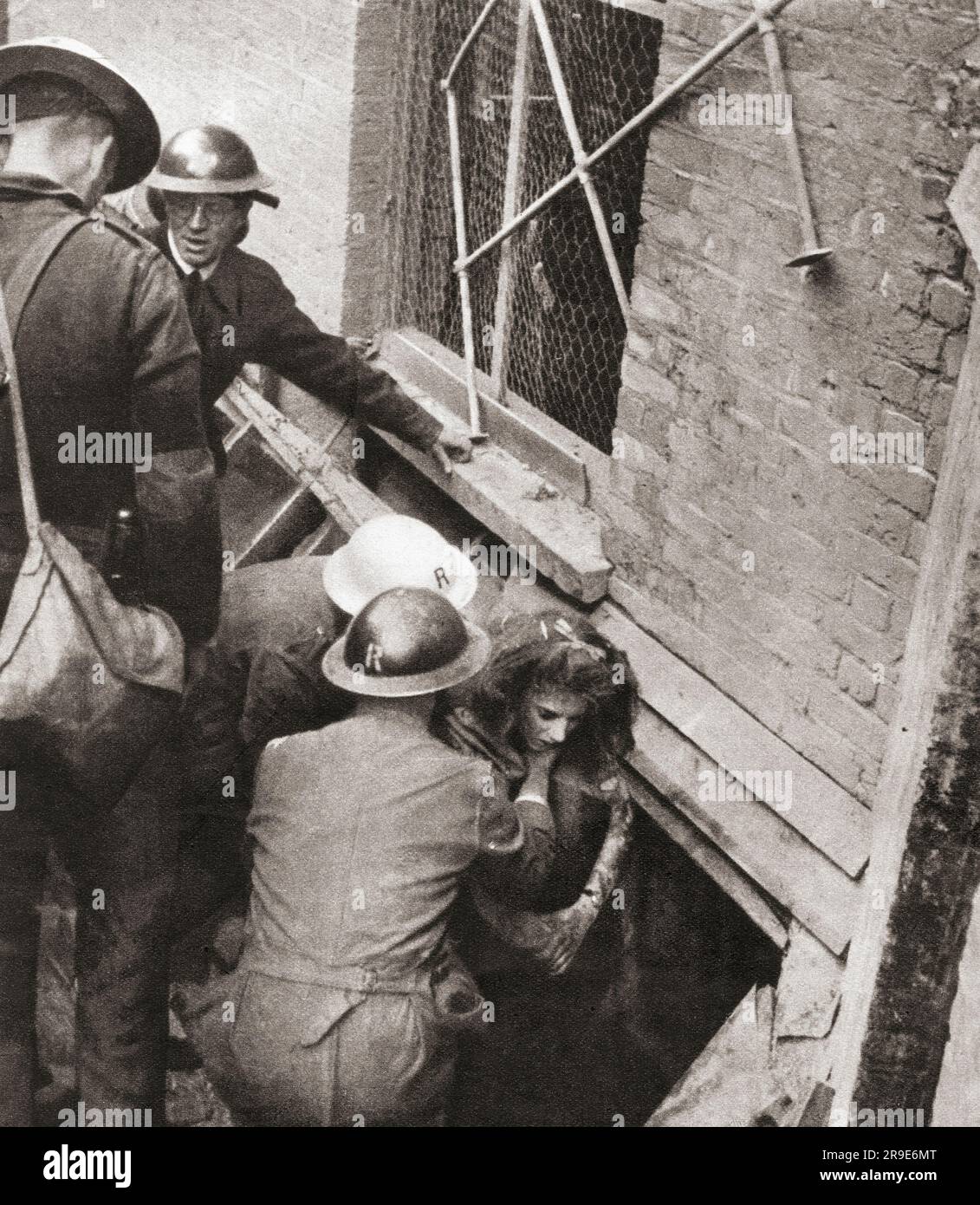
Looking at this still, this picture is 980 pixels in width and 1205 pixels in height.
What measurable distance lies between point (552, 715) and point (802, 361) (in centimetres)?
138

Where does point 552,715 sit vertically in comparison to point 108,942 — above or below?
above

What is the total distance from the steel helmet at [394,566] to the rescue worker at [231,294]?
88 cm

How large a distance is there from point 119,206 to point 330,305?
1.19m

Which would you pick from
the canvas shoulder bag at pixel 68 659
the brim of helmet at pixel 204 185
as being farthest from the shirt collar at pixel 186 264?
the canvas shoulder bag at pixel 68 659

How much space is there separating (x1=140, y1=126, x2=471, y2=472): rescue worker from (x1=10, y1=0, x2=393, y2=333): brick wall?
1.12 meters

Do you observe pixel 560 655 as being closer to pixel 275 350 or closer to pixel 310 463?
pixel 275 350

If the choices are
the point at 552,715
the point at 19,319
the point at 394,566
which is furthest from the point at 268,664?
the point at 19,319

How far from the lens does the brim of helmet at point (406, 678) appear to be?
166 inches

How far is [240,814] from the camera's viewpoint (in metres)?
5.66

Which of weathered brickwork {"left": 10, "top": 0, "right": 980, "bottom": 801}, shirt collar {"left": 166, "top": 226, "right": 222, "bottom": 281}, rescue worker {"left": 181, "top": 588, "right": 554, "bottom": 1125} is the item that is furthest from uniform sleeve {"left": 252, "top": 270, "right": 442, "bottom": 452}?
rescue worker {"left": 181, "top": 588, "right": 554, "bottom": 1125}

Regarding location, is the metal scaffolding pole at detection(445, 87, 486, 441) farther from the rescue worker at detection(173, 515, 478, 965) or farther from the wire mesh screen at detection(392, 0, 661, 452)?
the rescue worker at detection(173, 515, 478, 965)

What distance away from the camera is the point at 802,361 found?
438 centimetres

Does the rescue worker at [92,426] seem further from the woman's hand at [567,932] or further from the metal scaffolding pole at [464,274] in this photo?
the metal scaffolding pole at [464,274]
